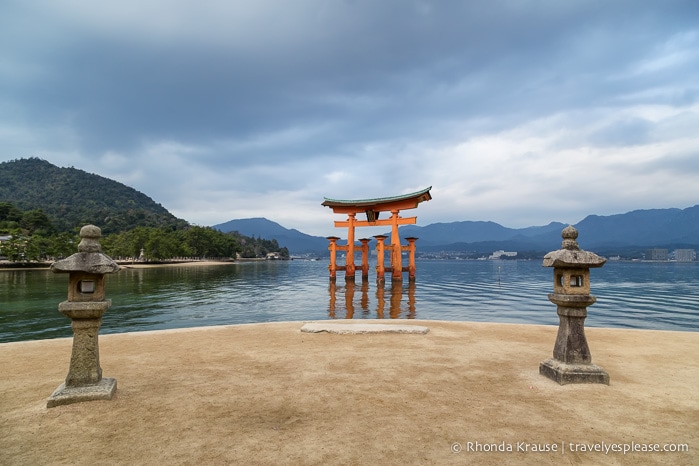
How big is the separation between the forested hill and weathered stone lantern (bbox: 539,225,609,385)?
117 metres

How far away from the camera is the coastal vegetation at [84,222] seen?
63.0 meters

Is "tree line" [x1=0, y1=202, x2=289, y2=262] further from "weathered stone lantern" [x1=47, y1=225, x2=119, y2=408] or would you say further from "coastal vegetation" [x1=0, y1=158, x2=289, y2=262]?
"weathered stone lantern" [x1=47, y1=225, x2=119, y2=408]

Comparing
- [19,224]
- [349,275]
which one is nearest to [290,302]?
[349,275]

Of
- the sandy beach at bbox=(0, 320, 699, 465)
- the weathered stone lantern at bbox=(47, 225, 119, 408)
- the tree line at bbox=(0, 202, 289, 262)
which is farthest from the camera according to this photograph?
the tree line at bbox=(0, 202, 289, 262)

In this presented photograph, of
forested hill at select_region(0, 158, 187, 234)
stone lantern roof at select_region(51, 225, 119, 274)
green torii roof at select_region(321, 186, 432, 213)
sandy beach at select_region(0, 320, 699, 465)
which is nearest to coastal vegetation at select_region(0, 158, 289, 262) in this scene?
forested hill at select_region(0, 158, 187, 234)

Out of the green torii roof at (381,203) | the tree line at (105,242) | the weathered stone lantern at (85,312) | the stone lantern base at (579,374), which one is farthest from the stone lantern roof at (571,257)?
the tree line at (105,242)

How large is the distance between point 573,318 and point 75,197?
164 meters

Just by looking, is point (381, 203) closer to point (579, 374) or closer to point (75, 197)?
point (579, 374)

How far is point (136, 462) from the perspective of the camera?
3178mm

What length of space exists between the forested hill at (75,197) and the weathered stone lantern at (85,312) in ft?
371

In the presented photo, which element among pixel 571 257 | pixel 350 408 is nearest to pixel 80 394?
pixel 350 408

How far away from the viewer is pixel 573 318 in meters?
5.47

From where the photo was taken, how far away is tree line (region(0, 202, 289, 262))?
5712cm

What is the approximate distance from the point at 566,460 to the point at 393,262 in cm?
3073
